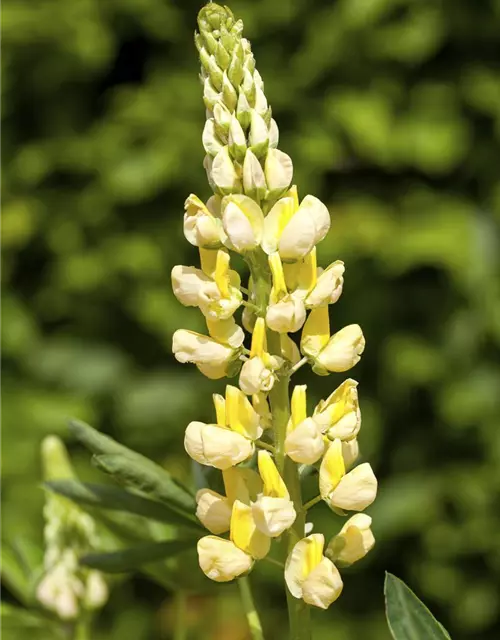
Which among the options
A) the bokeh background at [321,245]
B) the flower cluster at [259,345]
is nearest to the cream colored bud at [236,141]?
the flower cluster at [259,345]

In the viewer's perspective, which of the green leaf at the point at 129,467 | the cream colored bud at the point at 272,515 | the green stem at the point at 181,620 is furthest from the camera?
the green stem at the point at 181,620

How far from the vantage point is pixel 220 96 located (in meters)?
0.60

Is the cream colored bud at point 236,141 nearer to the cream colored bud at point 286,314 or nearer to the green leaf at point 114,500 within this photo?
the cream colored bud at point 286,314

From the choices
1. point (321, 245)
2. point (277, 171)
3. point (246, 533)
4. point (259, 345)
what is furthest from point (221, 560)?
point (321, 245)

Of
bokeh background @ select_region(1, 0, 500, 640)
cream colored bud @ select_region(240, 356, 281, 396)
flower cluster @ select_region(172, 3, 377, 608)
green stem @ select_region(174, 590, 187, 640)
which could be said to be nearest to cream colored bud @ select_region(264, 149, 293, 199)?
flower cluster @ select_region(172, 3, 377, 608)

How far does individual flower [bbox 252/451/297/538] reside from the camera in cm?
54

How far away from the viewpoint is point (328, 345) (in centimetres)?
61

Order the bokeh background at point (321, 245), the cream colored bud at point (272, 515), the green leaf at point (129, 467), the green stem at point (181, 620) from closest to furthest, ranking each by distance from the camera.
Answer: the cream colored bud at point (272, 515)
the green leaf at point (129, 467)
the green stem at point (181, 620)
the bokeh background at point (321, 245)

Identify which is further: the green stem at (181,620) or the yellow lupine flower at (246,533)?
the green stem at (181,620)

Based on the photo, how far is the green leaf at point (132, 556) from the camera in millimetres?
715

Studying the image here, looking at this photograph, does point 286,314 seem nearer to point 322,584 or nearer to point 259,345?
point 259,345

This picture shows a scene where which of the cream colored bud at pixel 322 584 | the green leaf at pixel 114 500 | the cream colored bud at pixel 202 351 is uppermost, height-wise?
the cream colored bud at pixel 202 351

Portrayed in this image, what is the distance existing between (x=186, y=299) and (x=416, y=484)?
6.09 feet

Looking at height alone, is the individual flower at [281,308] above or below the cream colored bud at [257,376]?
above
